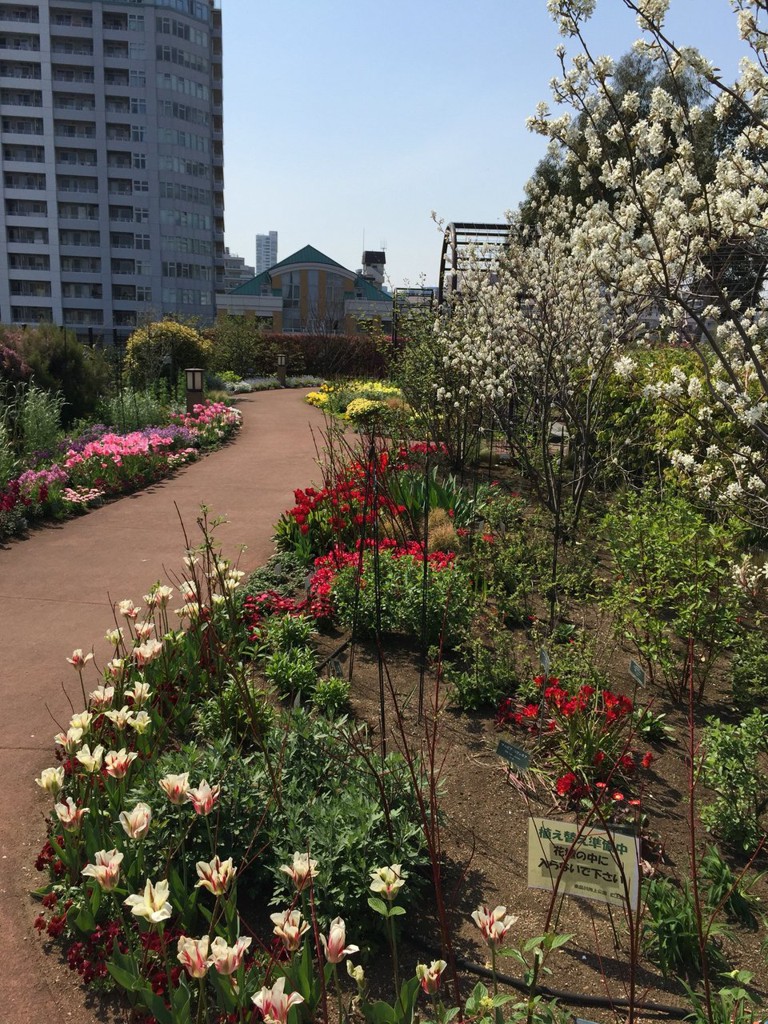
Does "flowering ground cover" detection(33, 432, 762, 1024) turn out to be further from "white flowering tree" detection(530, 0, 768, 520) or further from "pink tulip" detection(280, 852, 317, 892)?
"white flowering tree" detection(530, 0, 768, 520)

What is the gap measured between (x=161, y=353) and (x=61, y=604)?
12178 mm

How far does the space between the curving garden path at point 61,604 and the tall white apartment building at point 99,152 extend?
173 ft

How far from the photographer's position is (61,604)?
541 cm

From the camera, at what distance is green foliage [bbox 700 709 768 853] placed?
273 centimetres

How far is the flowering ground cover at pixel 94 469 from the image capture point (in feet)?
24.7

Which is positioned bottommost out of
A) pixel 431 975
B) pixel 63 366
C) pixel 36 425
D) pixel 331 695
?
pixel 331 695

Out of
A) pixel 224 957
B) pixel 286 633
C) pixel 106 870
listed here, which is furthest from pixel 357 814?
pixel 286 633

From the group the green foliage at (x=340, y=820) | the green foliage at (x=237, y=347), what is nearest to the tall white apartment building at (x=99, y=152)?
the green foliage at (x=237, y=347)

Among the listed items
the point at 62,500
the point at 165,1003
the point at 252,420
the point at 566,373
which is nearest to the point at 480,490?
the point at 566,373

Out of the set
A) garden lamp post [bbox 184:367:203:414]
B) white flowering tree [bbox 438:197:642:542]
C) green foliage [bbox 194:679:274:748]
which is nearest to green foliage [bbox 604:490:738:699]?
white flowering tree [bbox 438:197:642:542]

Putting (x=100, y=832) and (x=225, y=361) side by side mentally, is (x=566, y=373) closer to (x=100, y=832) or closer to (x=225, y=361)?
(x=100, y=832)

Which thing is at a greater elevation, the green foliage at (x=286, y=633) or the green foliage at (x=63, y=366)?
the green foliage at (x=63, y=366)

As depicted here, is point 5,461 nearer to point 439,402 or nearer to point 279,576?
point 279,576

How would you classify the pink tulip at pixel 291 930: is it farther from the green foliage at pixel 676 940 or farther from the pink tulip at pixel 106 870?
the green foliage at pixel 676 940
